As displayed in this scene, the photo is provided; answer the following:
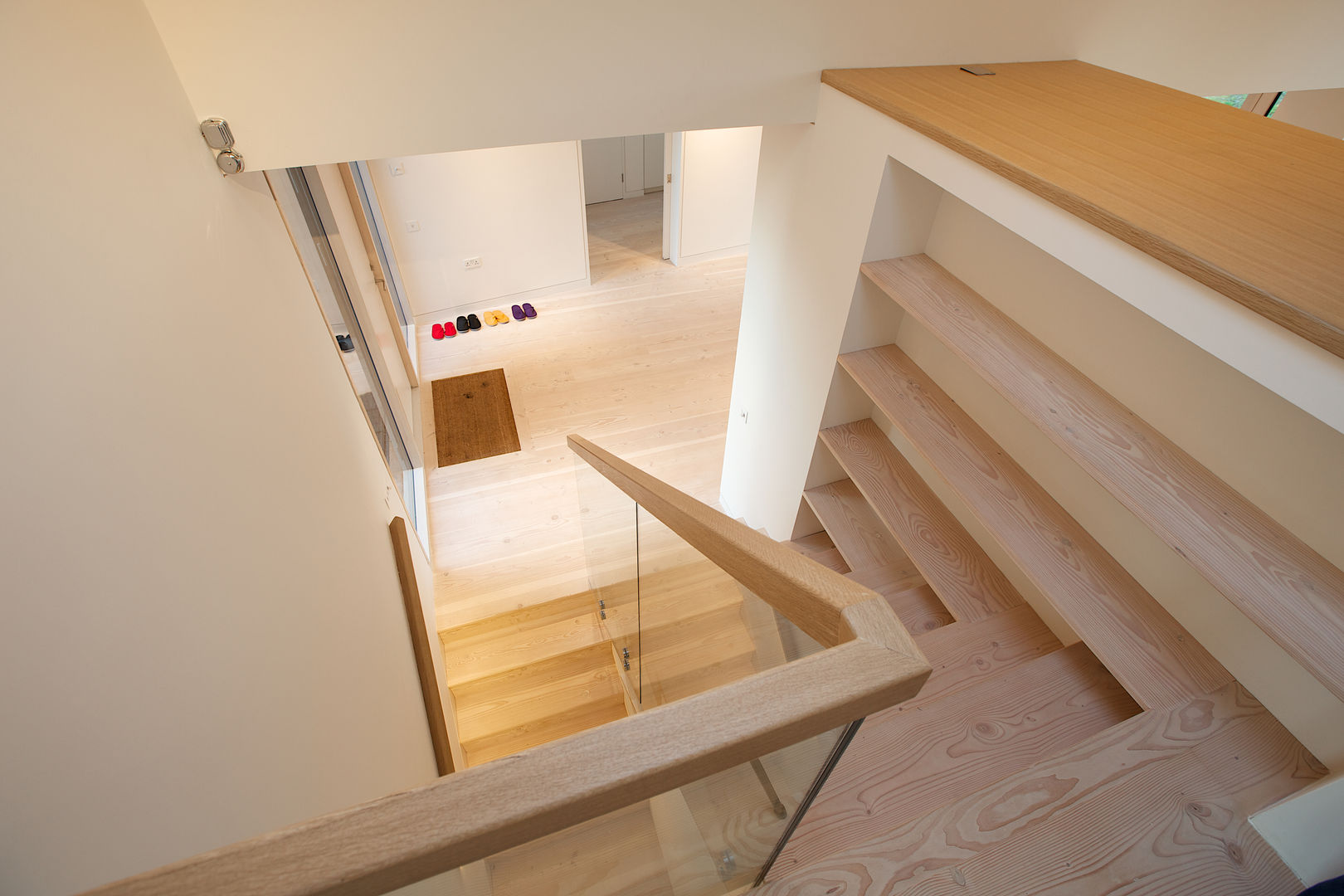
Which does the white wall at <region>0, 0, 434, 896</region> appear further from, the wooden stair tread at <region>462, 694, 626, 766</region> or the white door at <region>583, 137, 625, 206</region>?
the white door at <region>583, 137, 625, 206</region>

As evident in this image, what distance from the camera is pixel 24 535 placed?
32.4 inches

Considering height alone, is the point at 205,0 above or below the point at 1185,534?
above

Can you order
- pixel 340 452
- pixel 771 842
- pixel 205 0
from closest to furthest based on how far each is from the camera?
1. pixel 771 842
2. pixel 205 0
3. pixel 340 452

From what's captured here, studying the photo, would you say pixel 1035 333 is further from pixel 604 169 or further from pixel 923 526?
pixel 604 169

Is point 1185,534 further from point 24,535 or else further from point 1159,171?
point 24,535

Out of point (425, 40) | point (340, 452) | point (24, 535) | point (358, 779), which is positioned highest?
point (425, 40)

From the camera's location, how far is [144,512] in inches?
43.3

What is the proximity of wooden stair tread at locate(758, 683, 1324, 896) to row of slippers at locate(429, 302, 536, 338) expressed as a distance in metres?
5.22

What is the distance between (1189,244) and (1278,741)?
1039mm

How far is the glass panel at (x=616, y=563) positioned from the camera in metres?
2.09

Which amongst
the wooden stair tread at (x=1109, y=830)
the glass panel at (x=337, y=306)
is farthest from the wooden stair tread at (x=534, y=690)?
the wooden stair tread at (x=1109, y=830)

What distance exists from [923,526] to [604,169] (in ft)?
21.2

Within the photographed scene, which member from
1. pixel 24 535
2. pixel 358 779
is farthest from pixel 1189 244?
pixel 358 779

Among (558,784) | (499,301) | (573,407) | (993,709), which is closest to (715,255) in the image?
(499,301)
